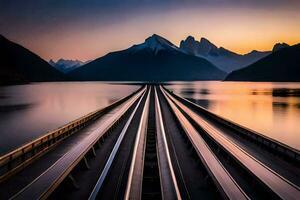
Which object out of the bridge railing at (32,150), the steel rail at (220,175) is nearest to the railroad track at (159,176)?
the steel rail at (220,175)

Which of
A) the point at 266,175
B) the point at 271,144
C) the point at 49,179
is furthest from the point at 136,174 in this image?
the point at 271,144

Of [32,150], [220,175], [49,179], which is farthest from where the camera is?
[32,150]

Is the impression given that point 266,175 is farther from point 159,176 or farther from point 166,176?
point 159,176

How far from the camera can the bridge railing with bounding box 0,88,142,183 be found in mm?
13135

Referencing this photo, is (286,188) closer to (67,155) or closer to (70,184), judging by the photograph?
(70,184)

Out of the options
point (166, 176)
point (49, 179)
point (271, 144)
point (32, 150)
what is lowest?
point (271, 144)

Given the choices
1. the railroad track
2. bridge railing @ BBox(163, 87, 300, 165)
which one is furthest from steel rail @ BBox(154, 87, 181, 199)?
bridge railing @ BBox(163, 87, 300, 165)

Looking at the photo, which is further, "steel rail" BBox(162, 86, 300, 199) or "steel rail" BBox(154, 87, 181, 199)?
"steel rail" BBox(162, 86, 300, 199)

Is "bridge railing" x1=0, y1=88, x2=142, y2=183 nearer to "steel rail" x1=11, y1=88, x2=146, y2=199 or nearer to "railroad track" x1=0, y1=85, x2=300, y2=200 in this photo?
"railroad track" x1=0, y1=85, x2=300, y2=200

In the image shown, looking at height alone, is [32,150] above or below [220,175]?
above

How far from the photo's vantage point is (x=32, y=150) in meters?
15.9

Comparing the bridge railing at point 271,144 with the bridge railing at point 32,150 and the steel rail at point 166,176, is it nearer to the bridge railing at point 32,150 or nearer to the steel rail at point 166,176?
the steel rail at point 166,176

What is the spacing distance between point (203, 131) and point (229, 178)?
11.9 meters

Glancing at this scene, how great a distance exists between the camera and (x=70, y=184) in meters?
11.5
